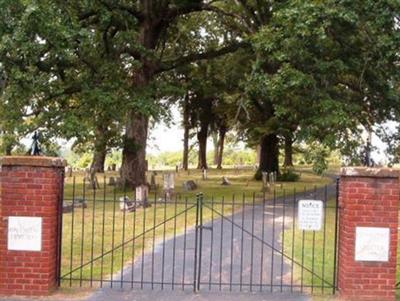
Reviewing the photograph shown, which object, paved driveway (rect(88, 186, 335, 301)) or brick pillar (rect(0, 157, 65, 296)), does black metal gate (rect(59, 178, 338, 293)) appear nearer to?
paved driveway (rect(88, 186, 335, 301))

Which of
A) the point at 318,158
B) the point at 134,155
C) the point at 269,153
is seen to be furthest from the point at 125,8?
the point at 269,153

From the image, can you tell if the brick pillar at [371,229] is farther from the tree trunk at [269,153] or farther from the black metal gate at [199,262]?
the tree trunk at [269,153]

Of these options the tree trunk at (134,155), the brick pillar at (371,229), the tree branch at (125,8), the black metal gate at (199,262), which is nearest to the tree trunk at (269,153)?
the tree trunk at (134,155)

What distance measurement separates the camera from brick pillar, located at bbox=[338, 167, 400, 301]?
869 cm

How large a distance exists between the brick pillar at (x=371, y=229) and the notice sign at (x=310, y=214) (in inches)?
20.1

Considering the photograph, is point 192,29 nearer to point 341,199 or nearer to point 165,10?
point 165,10

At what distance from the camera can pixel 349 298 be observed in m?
8.81

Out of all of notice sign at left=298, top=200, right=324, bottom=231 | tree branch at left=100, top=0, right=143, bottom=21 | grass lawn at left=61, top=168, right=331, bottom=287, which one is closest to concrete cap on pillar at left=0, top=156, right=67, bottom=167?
grass lawn at left=61, top=168, right=331, bottom=287

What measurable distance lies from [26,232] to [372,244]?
4.66 metres

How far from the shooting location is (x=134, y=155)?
2858 cm

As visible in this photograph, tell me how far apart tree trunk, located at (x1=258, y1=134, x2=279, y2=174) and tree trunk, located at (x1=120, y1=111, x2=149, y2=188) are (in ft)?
47.4

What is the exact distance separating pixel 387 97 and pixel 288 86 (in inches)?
176

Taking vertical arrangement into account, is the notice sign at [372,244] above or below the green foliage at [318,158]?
below

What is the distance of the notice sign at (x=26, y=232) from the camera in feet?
28.5
